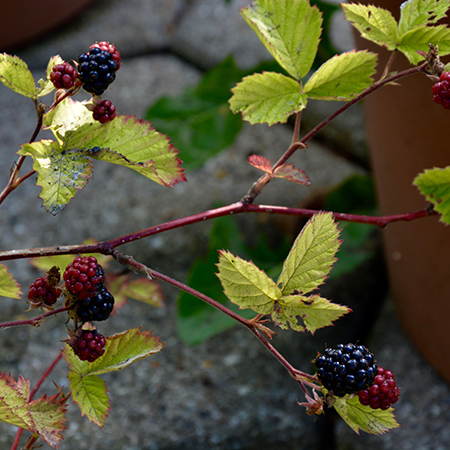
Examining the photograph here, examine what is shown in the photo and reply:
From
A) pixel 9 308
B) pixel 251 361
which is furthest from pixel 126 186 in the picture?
pixel 251 361

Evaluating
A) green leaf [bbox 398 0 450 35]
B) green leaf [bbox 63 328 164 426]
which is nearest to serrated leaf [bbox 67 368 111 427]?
green leaf [bbox 63 328 164 426]

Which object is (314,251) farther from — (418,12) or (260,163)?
(418,12)

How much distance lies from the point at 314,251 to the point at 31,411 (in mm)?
203

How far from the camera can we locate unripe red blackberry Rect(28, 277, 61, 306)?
366 millimetres

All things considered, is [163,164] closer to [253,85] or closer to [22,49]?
[253,85]

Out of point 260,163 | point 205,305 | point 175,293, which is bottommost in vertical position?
point 175,293

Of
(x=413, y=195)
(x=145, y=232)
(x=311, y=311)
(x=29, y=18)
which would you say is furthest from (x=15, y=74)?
(x=29, y=18)

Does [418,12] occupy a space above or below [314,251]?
above

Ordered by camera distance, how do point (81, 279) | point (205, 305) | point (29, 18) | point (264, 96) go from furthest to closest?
point (29, 18), point (205, 305), point (264, 96), point (81, 279)

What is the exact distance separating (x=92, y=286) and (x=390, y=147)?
48cm

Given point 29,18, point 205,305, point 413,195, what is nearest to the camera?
point 413,195

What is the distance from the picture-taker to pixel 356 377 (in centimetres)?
34

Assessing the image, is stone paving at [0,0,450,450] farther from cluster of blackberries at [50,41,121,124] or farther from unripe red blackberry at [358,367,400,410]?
cluster of blackberries at [50,41,121,124]

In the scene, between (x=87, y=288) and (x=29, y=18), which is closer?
(x=87, y=288)
